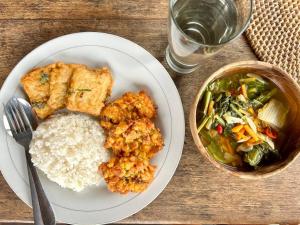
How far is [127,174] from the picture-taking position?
181cm

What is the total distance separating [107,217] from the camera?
1869 mm

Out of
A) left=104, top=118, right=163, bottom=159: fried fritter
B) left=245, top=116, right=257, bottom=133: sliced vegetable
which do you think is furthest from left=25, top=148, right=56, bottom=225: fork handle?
left=245, top=116, right=257, bottom=133: sliced vegetable

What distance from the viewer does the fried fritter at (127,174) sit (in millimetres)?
1804

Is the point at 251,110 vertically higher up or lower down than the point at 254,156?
higher up

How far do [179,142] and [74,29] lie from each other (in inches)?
27.3

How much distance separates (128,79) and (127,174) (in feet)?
1.40

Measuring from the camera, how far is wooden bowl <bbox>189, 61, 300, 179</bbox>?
67.7 inches

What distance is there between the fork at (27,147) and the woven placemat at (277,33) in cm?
105

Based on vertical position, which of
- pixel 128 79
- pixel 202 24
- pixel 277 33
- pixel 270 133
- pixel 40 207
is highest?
pixel 202 24

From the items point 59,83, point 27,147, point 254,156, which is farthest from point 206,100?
point 27,147

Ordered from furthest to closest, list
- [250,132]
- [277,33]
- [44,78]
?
[277,33] → [44,78] → [250,132]

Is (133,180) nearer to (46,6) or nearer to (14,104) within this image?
(14,104)

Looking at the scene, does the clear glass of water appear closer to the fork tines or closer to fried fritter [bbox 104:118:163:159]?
fried fritter [bbox 104:118:163:159]

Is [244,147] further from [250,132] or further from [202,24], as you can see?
[202,24]
